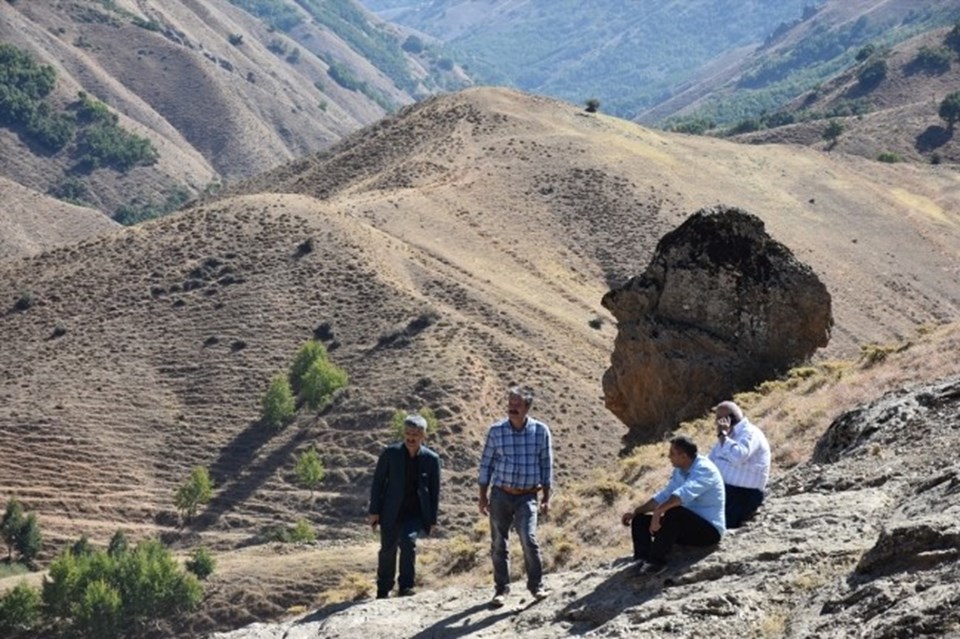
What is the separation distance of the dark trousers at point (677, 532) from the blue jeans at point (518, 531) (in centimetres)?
125

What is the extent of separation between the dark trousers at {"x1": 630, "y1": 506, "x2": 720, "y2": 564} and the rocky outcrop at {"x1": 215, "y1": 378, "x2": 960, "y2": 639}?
0.13 metres

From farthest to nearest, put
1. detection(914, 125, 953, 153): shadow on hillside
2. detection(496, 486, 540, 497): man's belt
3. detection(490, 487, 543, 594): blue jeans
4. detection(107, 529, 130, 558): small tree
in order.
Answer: detection(914, 125, 953, 153): shadow on hillside, detection(107, 529, 130, 558): small tree, detection(496, 486, 540, 497): man's belt, detection(490, 487, 543, 594): blue jeans

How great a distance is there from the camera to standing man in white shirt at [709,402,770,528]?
12000 millimetres

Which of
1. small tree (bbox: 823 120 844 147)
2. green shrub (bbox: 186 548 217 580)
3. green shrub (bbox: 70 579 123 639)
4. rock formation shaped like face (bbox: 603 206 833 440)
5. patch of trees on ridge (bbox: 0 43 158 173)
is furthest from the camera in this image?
patch of trees on ridge (bbox: 0 43 158 173)

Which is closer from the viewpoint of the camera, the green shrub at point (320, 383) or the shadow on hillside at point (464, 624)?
the shadow on hillside at point (464, 624)

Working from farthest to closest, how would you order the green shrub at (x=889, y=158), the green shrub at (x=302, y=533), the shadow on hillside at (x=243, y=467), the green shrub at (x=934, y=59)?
the green shrub at (x=934, y=59)
the green shrub at (x=889, y=158)
the shadow on hillside at (x=243, y=467)
the green shrub at (x=302, y=533)

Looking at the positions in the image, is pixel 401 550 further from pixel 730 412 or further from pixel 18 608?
pixel 18 608

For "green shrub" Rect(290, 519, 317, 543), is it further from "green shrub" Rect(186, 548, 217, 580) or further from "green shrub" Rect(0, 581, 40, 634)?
"green shrub" Rect(0, 581, 40, 634)

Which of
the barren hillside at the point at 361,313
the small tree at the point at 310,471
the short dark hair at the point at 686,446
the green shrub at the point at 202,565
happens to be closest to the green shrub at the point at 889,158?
the barren hillside at the point at 361,313

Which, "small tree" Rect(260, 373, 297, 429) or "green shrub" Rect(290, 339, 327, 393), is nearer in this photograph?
"small tree" Rect(260, 373, 297, 429)

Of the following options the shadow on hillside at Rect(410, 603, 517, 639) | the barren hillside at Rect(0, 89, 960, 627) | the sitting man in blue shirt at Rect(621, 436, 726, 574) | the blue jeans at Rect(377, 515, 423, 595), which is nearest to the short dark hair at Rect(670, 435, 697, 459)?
the sitting man in blue shirt at Rect(621, 436, 726, 574)

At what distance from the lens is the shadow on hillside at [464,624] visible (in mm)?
11695

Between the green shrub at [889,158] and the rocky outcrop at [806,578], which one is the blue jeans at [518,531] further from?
the green shrub at [889,158]

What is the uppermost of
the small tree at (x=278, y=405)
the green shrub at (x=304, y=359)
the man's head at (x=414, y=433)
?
the green shrub at (x=304, y=359)
